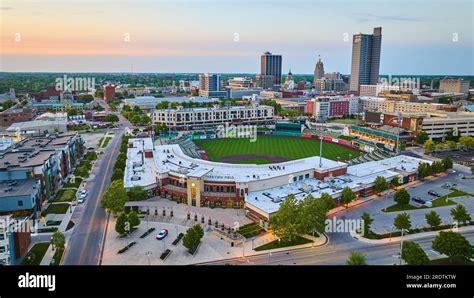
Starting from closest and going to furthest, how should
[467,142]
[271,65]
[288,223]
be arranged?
[288,223]
[467,142]
[271,65]

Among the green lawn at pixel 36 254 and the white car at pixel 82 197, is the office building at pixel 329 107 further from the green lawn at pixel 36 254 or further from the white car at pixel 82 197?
the green lawn at pixel 36 254

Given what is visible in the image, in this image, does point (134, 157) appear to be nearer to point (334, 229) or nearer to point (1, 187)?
point (1, 187)

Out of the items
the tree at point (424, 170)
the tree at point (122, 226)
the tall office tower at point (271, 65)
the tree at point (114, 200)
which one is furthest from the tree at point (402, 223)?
the tall office tower at point (271, 65)

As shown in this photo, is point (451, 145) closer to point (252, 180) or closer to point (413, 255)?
point (252, 180)

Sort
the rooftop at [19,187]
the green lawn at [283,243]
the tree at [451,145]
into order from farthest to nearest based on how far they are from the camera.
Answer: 1. the tree at [451,145]
2. the rooftop at [19,187]
3. the green lawn at [283,243]

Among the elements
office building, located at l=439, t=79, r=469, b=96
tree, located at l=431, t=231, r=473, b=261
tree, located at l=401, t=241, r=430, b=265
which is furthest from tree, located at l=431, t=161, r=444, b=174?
office building, located at l=439, t=79, r=469, b=96

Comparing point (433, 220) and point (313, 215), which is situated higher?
point (313, 215)

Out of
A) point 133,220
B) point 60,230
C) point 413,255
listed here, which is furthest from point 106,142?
point 413,255

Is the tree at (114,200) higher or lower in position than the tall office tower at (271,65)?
lower
